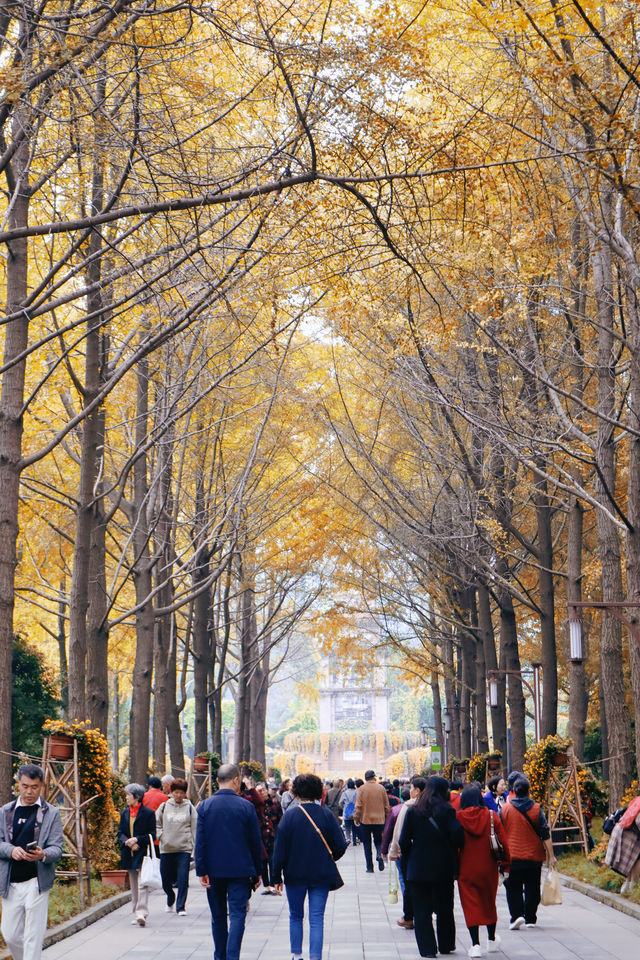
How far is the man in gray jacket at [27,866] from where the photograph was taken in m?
8.08

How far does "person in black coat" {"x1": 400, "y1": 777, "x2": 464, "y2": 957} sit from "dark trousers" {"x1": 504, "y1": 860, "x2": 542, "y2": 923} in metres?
2.26

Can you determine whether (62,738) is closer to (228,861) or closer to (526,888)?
(526,888)

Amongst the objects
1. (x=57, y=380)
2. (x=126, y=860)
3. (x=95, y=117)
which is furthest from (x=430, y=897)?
(x=57, y=380)

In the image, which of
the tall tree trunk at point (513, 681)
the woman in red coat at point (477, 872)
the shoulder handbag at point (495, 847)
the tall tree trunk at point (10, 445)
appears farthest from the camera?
the tall tree trunk at point (513, 681)

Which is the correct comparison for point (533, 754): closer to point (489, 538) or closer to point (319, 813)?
point (489, 538)

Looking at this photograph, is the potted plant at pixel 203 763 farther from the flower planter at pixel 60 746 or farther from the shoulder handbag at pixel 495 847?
the shoulder handbag at pixel 495 847

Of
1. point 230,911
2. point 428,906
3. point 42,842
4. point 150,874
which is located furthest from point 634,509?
point 42,842

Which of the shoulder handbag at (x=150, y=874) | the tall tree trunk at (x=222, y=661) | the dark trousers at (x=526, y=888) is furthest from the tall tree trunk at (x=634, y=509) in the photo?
the tall tree trunk at (x=222, y=661)

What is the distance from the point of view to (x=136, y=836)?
45.1 ft

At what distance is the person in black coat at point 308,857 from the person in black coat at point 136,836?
5.01 metres

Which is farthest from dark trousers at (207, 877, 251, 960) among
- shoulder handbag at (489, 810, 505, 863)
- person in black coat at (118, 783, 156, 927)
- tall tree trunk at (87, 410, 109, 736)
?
tall tree trunk at (87, 410, 109, 736)

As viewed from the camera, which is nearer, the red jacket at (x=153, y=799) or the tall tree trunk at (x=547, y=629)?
the red jacket at (x=153, y=799)

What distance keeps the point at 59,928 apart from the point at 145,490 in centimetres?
980

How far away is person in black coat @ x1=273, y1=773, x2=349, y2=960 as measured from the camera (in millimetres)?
8617
